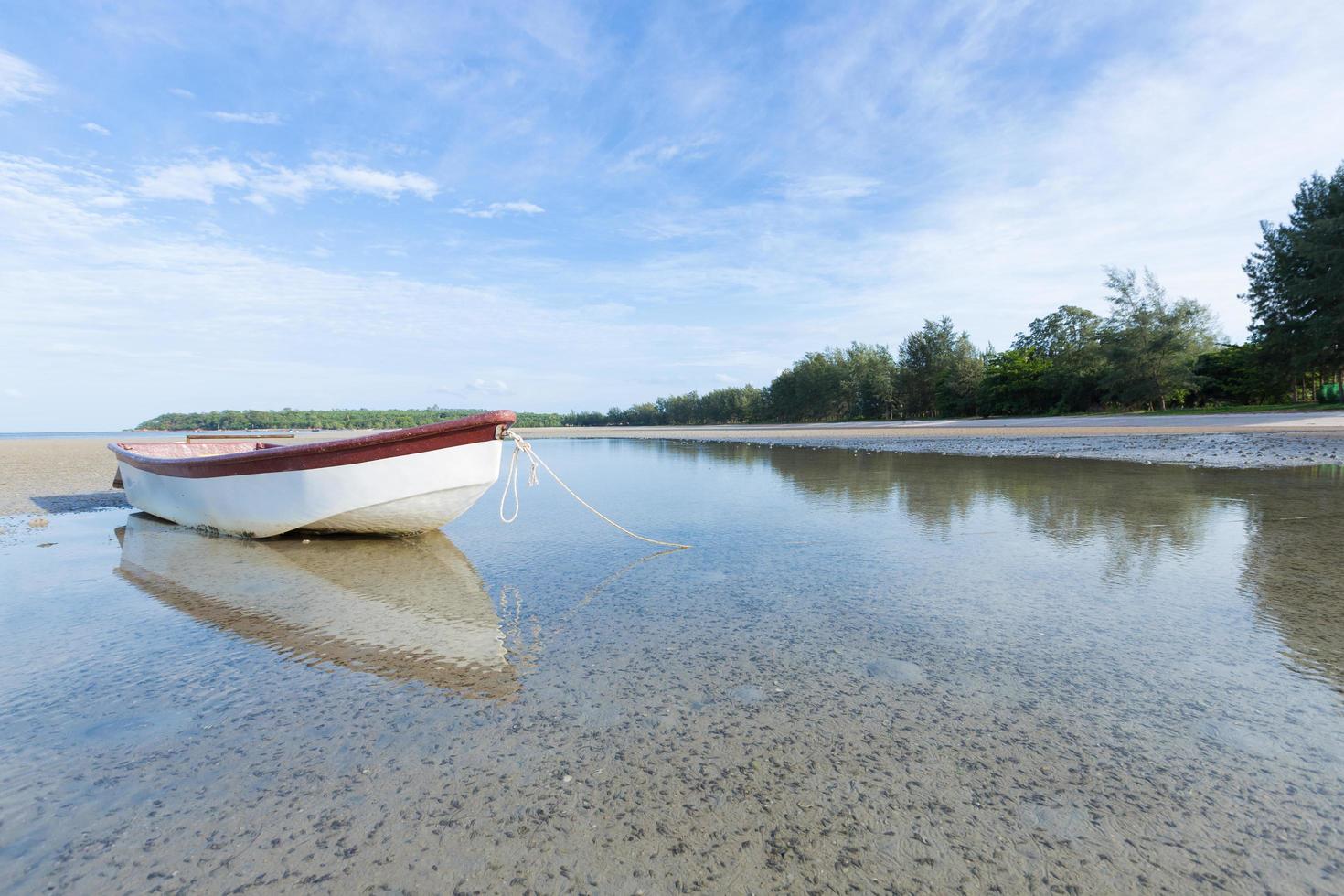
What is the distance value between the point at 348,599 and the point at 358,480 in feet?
7.99

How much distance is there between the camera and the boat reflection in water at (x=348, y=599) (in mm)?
3443

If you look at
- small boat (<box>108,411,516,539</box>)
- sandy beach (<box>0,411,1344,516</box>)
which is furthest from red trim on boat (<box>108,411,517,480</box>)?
sandy beach (<box>0,411,1344,516</box>)

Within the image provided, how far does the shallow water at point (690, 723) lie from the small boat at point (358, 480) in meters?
1.30

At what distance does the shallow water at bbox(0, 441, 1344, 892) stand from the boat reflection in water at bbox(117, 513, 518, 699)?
37 millimetres

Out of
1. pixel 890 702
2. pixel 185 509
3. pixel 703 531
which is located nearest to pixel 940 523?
pixel 703 531

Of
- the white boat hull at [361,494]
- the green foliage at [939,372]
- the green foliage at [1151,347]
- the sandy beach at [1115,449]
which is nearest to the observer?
the white boat hull at [361,494]

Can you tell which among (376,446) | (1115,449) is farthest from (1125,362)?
(376,446)

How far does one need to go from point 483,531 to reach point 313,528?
203 centimetres

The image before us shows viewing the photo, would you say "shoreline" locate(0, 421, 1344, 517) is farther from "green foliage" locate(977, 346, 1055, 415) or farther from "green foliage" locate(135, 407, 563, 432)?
"green foliage" locate(135, 407, 563, 432)

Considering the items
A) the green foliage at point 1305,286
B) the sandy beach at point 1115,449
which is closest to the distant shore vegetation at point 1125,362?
the green foliage at point 1305,286

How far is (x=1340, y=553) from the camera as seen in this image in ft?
17.2

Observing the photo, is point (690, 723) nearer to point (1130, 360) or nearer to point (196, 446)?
point (196, 446)

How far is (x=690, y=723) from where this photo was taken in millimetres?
2637

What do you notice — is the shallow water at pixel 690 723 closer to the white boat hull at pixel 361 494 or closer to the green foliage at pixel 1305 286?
the white boat hull at pixel 361 494
